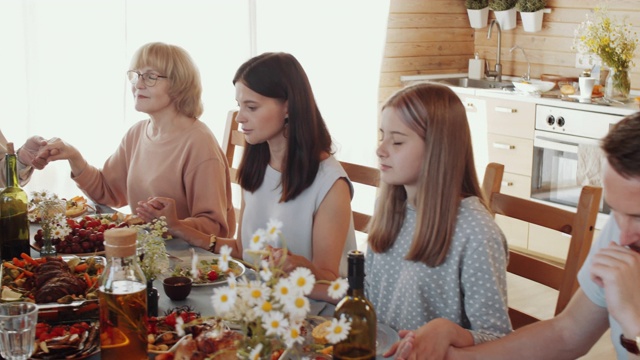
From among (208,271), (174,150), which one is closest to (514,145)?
(174,150)

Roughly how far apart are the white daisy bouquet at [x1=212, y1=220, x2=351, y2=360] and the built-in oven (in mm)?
3534

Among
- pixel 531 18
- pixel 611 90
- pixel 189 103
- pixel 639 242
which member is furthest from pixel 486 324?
pixel 531 18

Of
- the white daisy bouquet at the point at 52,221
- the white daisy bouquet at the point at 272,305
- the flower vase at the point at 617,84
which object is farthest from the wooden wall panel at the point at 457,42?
the white daisy bouquet at the point at 272,305

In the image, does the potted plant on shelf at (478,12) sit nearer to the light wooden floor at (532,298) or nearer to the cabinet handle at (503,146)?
the cabinet handle at (503,146)

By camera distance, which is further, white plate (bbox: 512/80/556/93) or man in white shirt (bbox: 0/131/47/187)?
white plate (bbox: 512/80/556/93)

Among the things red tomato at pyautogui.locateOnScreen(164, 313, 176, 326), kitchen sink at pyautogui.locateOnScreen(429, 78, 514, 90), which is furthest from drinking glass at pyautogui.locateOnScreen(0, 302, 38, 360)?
kitchen sink at pyautogui.locateOnScreen(429, 78, 514, 90)

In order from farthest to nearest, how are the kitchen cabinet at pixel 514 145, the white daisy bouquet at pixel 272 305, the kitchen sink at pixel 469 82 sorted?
1. the kitchen sink at pixel 469 82
2. the kitchen cabinet at pixel 514 145
3. the white daisy bouquet at pixel 272 305

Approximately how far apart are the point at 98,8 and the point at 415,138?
264cm

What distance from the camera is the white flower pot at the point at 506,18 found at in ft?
17.6

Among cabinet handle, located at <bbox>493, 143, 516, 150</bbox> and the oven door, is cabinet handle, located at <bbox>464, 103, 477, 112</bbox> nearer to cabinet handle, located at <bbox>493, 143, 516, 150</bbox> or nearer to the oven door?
cabinet handle, located at <bbox>493, 143, 516, 150</bbox>

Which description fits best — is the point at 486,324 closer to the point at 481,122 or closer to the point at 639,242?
the point at 639,242

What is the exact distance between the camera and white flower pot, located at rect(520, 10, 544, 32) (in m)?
5.23

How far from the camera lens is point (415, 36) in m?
5.55

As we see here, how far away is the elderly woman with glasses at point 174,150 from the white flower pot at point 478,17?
124 inches
